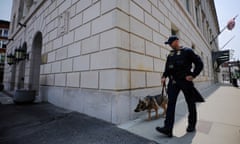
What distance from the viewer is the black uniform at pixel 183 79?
201cm

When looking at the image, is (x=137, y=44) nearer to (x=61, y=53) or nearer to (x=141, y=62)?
(x=141, y=62)

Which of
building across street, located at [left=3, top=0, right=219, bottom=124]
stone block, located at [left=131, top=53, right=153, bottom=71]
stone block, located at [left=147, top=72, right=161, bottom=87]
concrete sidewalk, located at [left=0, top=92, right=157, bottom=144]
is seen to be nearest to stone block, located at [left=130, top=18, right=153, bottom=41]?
building across street, located at [left=3, top=0, right=219, bottom=124]

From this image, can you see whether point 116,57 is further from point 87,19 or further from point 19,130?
point 19,130

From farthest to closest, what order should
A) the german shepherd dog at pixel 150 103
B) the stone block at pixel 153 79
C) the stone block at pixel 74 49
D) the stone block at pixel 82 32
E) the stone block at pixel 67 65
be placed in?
the stone block at pixel 67 65 → the stone block at pixel 74 49 → the stone block at pixel 153 79 → the stone block at pixel 82 32 → the german shepherd dog at pixel 150 103

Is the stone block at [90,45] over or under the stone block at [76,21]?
under

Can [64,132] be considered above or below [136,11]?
below

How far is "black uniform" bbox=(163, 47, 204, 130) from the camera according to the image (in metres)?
2.01

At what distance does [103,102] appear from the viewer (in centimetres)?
295

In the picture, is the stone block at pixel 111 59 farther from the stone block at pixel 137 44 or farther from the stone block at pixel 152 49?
the stone block at pixel 152 49

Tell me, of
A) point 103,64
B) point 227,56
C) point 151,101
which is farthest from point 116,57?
point 227,56

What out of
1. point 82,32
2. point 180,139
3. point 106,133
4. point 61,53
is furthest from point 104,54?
point 61,53

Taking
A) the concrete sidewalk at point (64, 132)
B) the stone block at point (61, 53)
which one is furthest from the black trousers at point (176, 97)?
the stone block at point (61, 53)

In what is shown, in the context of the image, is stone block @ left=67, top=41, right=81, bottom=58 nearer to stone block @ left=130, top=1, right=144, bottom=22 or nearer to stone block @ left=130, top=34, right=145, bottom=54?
stone block @ left=130, top=34, right=145, bottom=54

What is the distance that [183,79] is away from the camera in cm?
206
